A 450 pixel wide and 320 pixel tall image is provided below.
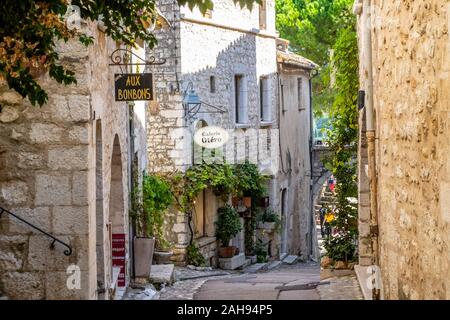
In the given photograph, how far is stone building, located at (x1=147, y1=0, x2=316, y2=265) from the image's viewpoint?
64.4 ft

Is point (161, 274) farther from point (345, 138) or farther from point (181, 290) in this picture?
point (345, 138)

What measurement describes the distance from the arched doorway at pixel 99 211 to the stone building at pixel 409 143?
2.72m

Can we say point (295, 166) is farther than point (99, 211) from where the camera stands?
Yes

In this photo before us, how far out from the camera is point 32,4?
706cm

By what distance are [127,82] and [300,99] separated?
1881 cm

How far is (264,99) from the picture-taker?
25344mm

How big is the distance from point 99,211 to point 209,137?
1071 centimetres

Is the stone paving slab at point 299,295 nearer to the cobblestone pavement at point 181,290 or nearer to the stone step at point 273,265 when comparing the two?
the cobblestone pavement at point 181,290

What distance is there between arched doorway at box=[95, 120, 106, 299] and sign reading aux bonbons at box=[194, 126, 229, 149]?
10203mm

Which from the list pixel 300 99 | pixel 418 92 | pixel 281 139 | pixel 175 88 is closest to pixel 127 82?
pixel 418 92

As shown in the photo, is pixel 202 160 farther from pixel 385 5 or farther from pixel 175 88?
pixel 385 5

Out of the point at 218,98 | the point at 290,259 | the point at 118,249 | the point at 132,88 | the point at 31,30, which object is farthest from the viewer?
the point at 290,259

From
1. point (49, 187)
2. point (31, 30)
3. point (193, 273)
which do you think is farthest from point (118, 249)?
point (193, 273)

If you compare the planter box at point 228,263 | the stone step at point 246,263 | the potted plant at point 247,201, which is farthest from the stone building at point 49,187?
the potted plant at point 247,201
